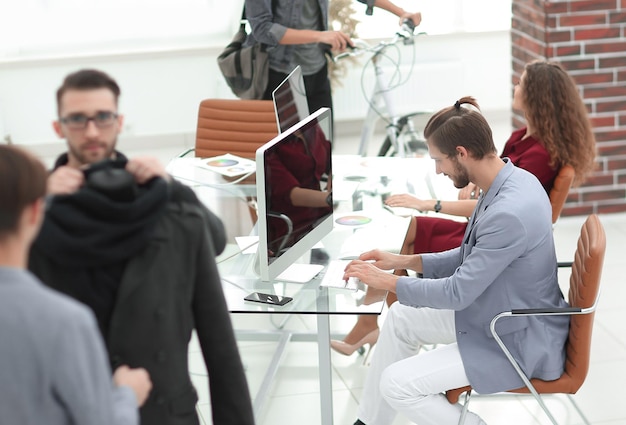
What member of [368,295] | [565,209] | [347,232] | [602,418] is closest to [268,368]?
[347,232]

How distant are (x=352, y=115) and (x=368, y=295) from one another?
449 cm

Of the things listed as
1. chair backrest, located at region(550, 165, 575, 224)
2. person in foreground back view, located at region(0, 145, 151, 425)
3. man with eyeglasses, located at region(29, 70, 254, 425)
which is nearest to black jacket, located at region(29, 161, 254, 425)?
man with eyeglasses, located at region(29, 70, 254, 425)

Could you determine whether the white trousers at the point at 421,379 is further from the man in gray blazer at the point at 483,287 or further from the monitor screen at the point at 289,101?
the monitor screen at the point at 289,101

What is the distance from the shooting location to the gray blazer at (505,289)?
2.72m

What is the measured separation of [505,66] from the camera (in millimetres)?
7527

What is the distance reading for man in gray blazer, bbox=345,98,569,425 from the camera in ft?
8.95

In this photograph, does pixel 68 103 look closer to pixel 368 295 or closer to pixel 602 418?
pixel 368 295

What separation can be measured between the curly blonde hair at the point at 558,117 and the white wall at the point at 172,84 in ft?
11.7

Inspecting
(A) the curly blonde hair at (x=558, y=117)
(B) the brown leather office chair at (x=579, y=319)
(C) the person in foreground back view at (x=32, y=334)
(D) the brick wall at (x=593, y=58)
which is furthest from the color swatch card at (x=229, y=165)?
(C) the person in foreground back view at (x=32, y=334)

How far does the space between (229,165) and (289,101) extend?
573 millimetres

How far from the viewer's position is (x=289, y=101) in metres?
3.78

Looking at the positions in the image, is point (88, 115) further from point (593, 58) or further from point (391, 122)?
point (593, 58)

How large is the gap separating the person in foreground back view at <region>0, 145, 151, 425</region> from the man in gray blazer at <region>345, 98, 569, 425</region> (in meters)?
1.48

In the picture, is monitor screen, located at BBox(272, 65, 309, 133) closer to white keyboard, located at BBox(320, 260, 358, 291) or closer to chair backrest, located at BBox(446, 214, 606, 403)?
white keyboard, located at BBox(320, 260, 358, 291)
